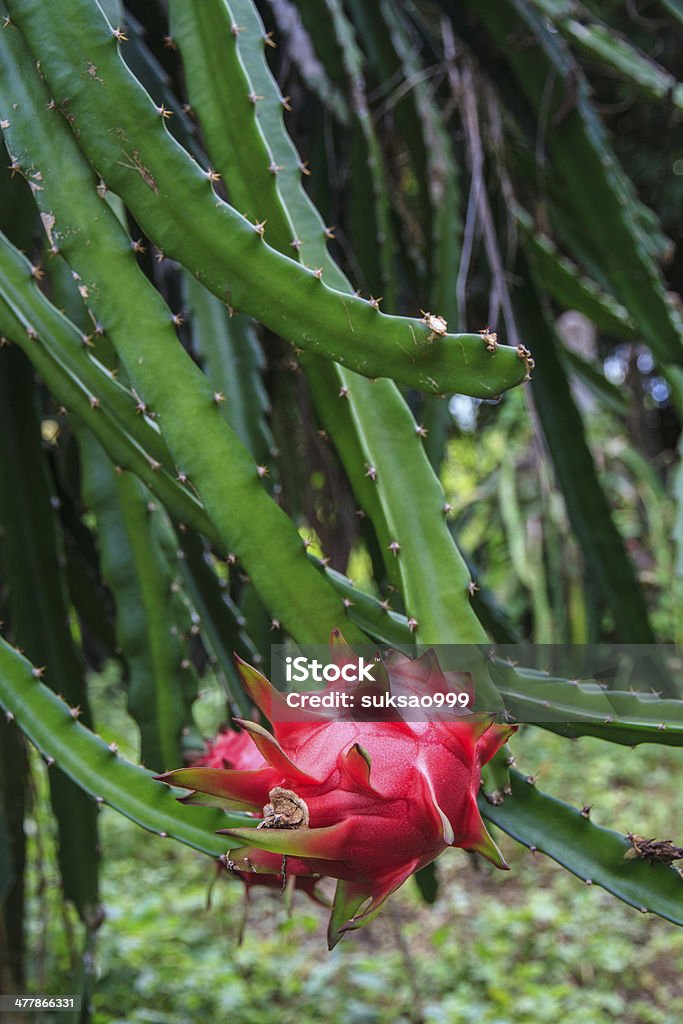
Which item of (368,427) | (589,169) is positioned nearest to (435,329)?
(368,427)

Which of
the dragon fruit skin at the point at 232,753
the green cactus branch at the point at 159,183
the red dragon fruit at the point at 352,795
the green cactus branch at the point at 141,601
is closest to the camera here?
the red dragon fruit at the point at 352,795

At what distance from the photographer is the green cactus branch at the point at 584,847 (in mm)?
644

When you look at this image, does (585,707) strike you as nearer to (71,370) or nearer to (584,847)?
(584,847)

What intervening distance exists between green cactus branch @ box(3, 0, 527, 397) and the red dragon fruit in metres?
0.24

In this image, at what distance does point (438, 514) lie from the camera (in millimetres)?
700

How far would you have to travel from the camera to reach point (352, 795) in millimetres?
528

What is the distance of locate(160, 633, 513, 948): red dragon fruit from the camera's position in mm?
521

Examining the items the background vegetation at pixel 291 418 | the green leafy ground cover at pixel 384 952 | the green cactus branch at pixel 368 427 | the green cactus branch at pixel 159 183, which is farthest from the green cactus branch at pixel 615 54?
the green leafy ground cover at pixel 384 952

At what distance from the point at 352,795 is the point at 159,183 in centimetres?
42

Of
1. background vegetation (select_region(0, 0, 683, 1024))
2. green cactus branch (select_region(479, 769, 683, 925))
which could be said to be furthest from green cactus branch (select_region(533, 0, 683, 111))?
green cactus branch (select_region(479, 769, 683, 925))

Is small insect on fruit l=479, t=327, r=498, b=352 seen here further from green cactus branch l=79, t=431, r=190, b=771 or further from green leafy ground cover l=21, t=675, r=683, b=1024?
green leafy ground cover l=21, t=675, r=683, b=1024

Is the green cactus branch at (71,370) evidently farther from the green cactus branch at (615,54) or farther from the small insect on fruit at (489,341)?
the green cactus branch at (615,54)

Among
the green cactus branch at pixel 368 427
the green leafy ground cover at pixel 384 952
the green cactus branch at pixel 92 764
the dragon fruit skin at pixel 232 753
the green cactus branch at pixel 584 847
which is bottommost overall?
the green leafy ground cover at pixel 384 952

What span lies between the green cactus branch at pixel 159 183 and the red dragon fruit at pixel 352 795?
24cm
